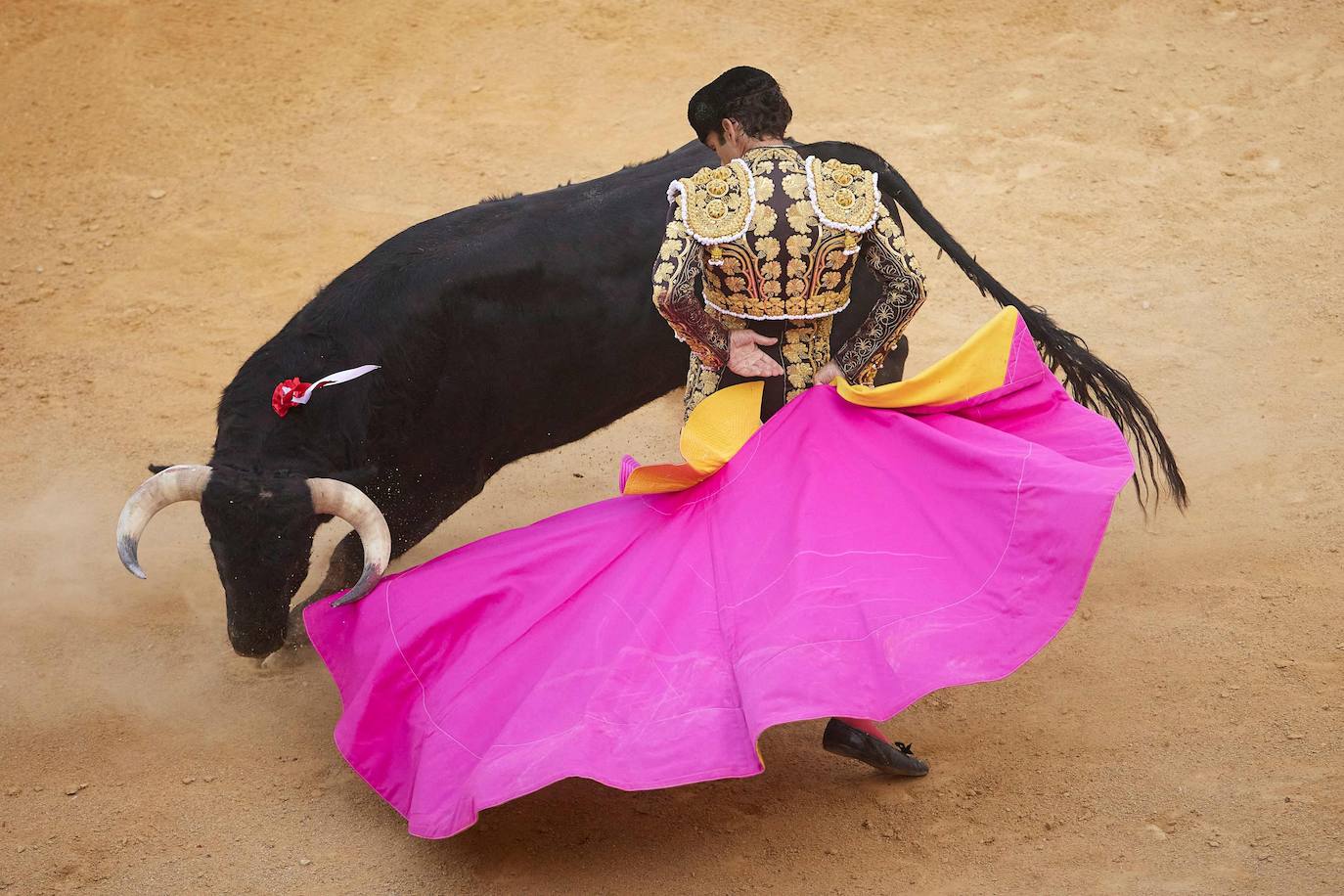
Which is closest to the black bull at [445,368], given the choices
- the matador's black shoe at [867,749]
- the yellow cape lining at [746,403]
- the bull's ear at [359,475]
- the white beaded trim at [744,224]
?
the bull's ear at [359,475]

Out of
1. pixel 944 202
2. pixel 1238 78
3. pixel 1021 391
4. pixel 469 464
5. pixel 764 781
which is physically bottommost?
pixel 764 781

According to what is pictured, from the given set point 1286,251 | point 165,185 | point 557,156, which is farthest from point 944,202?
point 165,185

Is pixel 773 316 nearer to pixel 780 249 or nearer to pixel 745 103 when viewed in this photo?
pixel 780 249

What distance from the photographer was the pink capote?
289 centimetres

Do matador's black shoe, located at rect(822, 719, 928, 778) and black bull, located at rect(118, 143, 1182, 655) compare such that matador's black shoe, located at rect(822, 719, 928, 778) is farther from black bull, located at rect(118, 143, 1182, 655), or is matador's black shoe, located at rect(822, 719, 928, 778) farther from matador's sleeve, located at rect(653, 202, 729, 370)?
black bull, located at rect(118, 143, 1182, 655)

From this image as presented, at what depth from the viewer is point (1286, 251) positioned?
6.50m

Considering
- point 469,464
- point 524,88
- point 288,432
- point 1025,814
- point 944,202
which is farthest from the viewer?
point 524,88

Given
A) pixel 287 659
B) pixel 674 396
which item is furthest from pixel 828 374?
pixel 674 396

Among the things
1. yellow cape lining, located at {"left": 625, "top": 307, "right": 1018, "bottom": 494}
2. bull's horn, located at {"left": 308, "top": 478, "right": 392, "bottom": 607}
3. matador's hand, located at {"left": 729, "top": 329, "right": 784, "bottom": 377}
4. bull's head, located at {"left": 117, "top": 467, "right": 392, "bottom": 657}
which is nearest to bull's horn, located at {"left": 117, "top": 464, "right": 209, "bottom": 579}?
bull's head, located at {"left": 117, "top": 467, "right": 392, "bottom": 657}

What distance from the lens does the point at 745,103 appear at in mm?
3090

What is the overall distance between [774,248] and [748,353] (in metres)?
0.31

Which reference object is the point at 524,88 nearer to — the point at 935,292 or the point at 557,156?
the point at 557,156

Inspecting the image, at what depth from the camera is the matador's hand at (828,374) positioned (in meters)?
3.42

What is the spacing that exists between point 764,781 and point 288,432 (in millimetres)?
1668
